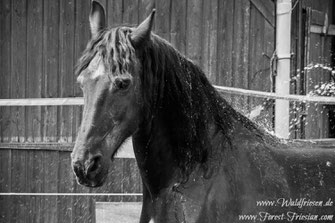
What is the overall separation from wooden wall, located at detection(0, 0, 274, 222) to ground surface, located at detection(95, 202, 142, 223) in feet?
7.09

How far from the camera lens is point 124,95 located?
120 inches

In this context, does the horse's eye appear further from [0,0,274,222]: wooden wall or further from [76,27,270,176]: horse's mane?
[0,0,274,222]: wooden wall

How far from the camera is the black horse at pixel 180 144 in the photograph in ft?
9.95

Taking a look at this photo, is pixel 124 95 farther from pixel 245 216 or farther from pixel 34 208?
pixel 34 208

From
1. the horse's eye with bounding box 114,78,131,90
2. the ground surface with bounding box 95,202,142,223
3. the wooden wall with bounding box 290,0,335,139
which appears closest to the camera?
the horse's eye with bounding box 114,78,131,90

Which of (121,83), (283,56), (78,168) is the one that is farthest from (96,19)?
(283,56)

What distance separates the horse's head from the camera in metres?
2.92

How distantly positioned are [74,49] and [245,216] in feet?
17.1

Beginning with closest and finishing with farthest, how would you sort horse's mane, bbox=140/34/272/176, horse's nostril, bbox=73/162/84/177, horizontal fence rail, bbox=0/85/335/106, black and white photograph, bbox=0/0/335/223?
horse's nostril, bbox=73/162/84/177
black and white photograph, bbox=0/0/335/223
horse's mane, bbox=140/34/272/176
horizontal fence rail, bbox=0/85/335/106

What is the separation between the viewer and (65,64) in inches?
314

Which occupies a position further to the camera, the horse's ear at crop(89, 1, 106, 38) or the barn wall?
the barn wall

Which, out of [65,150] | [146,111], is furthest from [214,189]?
[65,150]

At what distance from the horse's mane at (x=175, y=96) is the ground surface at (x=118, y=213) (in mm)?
2330

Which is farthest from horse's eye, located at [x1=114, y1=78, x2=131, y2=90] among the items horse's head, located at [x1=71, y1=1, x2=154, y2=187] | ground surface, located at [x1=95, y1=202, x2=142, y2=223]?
ground surface, located at [x1=95, y1=202, x2=142, y2=223]
